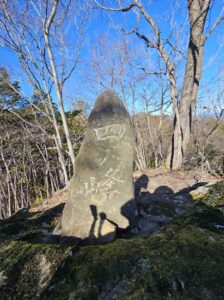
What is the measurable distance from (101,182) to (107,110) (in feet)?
2.80

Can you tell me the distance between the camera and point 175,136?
23.9ft

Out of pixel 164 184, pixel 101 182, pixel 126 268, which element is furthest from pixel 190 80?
pixel 126 268

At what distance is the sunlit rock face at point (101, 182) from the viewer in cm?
247

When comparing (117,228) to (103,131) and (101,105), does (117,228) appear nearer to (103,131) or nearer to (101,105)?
(103,131)

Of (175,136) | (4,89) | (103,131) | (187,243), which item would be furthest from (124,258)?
(4,89)

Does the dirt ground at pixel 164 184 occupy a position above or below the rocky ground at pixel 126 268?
below

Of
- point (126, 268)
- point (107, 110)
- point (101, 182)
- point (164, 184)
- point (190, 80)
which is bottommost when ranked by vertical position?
point (164, 184)

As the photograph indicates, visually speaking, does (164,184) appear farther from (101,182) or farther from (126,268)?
(126,268)

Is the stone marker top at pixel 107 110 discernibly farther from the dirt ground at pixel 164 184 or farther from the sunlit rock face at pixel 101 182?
the dirt ground at pixel 164 184

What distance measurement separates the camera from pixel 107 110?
2.62 m

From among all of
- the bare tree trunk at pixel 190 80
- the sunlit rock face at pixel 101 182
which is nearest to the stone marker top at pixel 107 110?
the sunlit rock face at pixel 101 182

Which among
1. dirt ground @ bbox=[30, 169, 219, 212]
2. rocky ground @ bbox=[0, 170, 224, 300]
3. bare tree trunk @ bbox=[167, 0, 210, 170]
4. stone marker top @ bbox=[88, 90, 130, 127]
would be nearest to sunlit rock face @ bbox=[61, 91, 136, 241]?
stone marker top @ bbox=[88, 90, 130, 127]

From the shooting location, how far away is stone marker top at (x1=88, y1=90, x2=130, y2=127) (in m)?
2.58

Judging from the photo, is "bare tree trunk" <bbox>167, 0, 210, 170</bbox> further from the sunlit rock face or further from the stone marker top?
the sunlit rock face
